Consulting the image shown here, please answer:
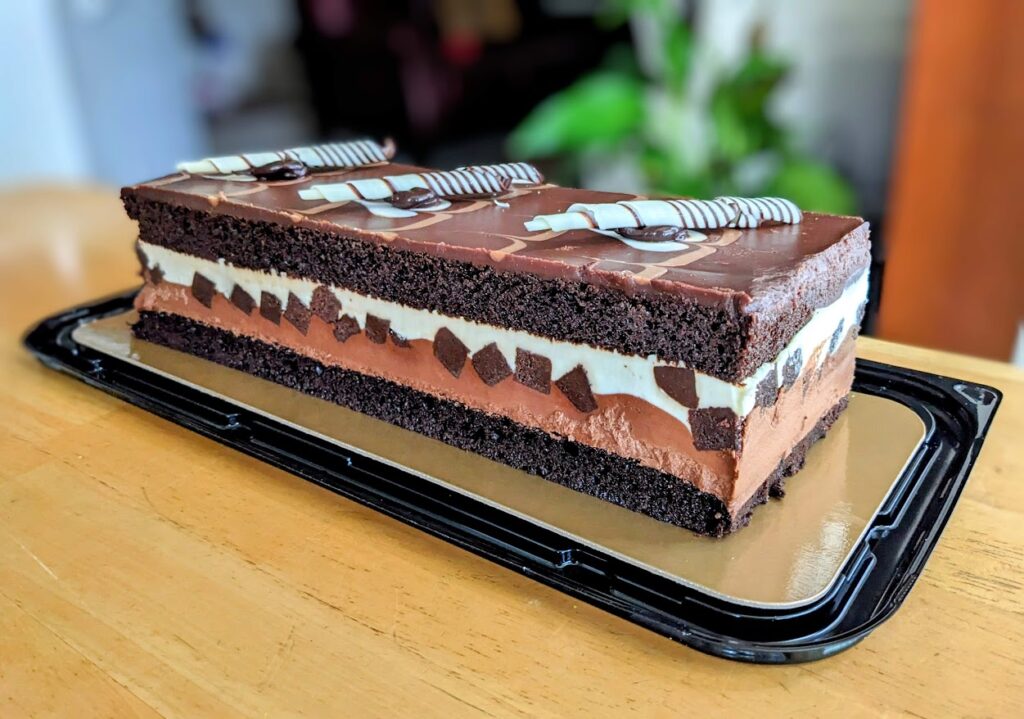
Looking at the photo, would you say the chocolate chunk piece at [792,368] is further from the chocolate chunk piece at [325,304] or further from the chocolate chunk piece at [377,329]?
the chocolate chunk piece at [325,304]

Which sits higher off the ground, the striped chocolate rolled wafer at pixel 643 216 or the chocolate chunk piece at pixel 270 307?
the striped chocolate rolled wafer at pixel 643 216

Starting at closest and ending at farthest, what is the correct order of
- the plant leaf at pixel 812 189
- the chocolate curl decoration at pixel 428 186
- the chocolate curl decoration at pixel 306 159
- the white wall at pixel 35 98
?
the chocolate curl decoration at pixel 428 186, the chocolate curl decoration at pixel 306 159, the plant leaf at pixel 812 189, the white wall at pixel 35 98

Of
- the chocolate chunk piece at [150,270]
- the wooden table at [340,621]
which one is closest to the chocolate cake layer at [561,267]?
the chocolate chunk piece at [150,270]

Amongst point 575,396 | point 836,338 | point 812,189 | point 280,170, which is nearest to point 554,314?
point 575,396

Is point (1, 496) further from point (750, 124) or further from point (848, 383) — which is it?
point (750, 124)

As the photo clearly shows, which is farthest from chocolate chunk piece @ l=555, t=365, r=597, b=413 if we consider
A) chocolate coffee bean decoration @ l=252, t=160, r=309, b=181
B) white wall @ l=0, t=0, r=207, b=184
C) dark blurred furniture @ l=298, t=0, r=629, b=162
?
white wall @ l=0, t=0, r=207, b=184

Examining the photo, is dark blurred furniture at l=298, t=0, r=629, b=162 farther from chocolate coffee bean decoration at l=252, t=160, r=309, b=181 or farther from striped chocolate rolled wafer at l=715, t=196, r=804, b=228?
striped chocolate rolled wafer at l=715, t=196, r=804, b=228
